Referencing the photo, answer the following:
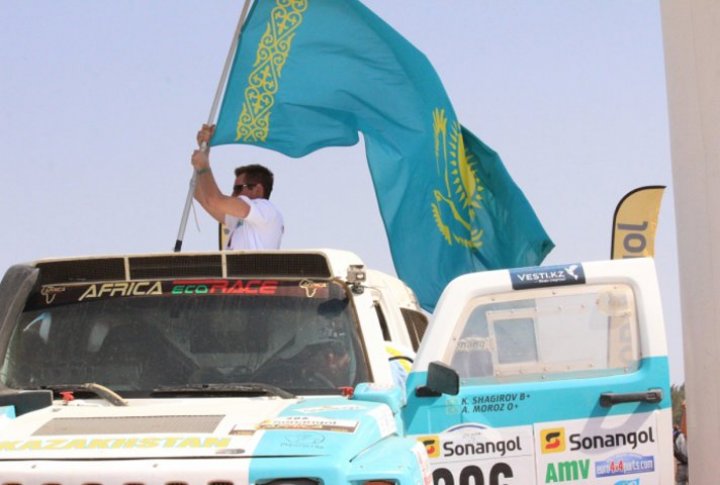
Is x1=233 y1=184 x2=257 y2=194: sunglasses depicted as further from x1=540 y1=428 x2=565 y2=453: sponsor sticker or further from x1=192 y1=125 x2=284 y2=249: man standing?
x1=540 y1=428 x2=565 y2=453: sponsor sticker

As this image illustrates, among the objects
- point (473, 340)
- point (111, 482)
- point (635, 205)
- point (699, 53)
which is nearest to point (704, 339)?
point (699, 53)

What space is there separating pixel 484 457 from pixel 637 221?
29.3ft

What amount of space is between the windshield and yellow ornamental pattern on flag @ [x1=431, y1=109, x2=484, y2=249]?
615 centimetres

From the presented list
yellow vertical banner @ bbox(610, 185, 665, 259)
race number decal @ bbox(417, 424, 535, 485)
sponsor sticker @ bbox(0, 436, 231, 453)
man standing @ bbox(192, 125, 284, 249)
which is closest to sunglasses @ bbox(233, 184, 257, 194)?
man standing @ bbox(192, 125, 284, 249)

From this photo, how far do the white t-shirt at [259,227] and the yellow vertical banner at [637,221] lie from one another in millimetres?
6811

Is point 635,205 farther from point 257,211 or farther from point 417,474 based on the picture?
point 417,474

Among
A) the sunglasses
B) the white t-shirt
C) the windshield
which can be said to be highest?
the sunglasses

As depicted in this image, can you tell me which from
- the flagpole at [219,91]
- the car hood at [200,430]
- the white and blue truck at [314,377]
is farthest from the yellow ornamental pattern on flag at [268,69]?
the car hood at [200,430]

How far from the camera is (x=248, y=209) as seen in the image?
830 cm

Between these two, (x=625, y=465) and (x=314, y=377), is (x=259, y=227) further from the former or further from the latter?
(x=625, y=465)

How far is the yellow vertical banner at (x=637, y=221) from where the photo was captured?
14.7m

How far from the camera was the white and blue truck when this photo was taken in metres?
4.85

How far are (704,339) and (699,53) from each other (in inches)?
67.6

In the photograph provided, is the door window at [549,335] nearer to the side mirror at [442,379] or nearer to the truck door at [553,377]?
the truck door at [553,377]
